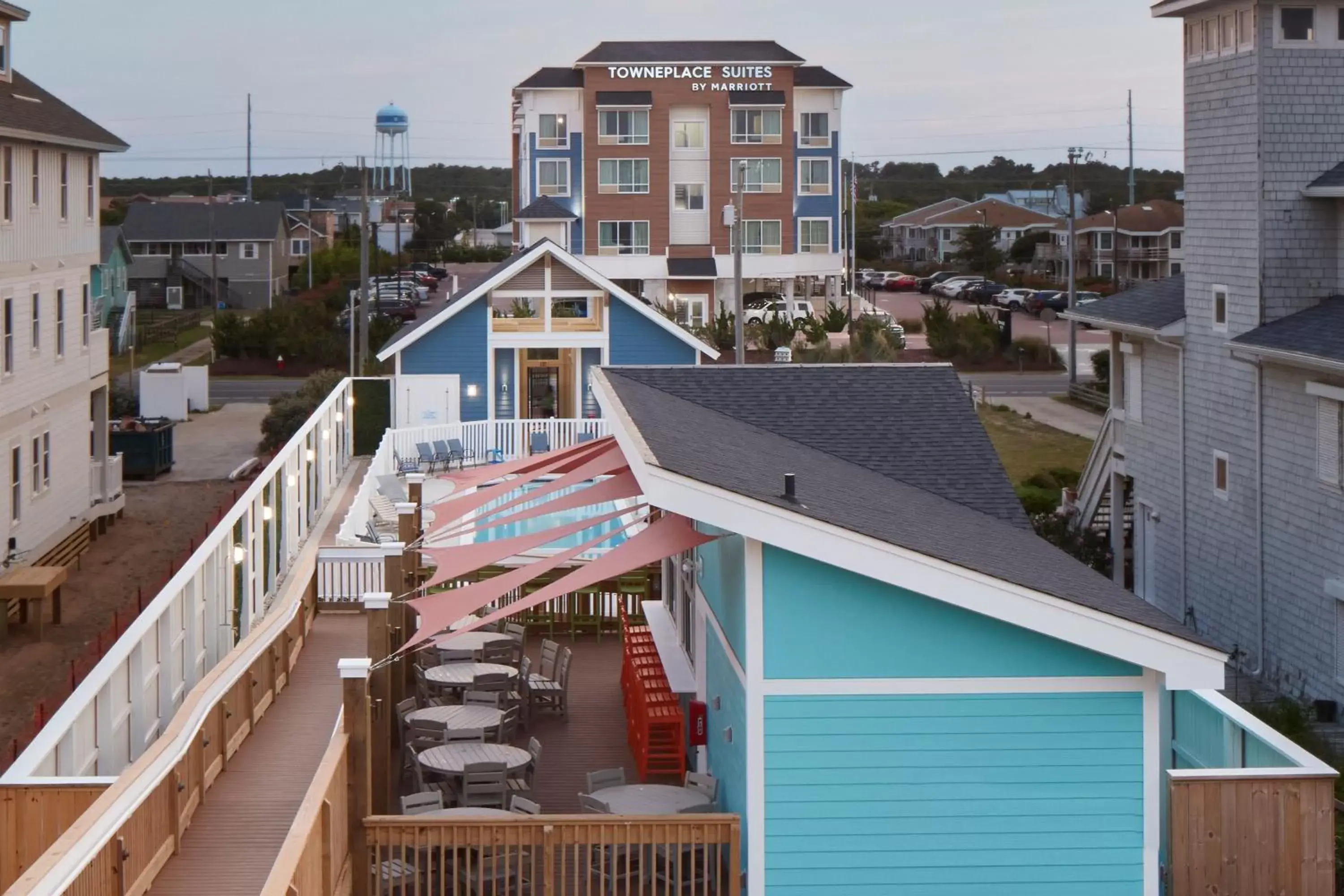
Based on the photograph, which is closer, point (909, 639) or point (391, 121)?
point (909, 639)

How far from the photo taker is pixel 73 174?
34.0m

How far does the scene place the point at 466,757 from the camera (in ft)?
48.6

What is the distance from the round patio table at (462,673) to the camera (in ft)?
58.1

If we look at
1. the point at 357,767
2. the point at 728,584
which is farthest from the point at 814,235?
the point at 357,767

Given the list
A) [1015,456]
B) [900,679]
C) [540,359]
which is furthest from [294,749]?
[1015,456]

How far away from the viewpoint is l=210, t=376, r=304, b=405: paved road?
6059 centimetres

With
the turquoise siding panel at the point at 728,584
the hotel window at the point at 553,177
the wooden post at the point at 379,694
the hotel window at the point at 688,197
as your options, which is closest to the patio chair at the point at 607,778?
the turquoise siding panel at the point at 728,584

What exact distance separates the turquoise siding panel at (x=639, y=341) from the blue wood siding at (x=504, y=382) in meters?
2.38

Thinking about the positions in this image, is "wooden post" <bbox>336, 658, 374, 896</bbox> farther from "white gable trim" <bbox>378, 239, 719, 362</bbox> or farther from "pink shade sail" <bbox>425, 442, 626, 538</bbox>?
"white gable trim" <bbox>378, 239, 719, 362</bbox>

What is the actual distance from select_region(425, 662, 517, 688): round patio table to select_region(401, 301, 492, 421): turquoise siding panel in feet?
69.6

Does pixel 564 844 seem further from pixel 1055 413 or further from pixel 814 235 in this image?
pixel 814 235

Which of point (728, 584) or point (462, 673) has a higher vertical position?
point (728, 584)

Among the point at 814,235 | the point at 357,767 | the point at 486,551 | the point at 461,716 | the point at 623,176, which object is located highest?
the point at 623,176

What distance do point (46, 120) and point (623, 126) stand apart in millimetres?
45392
